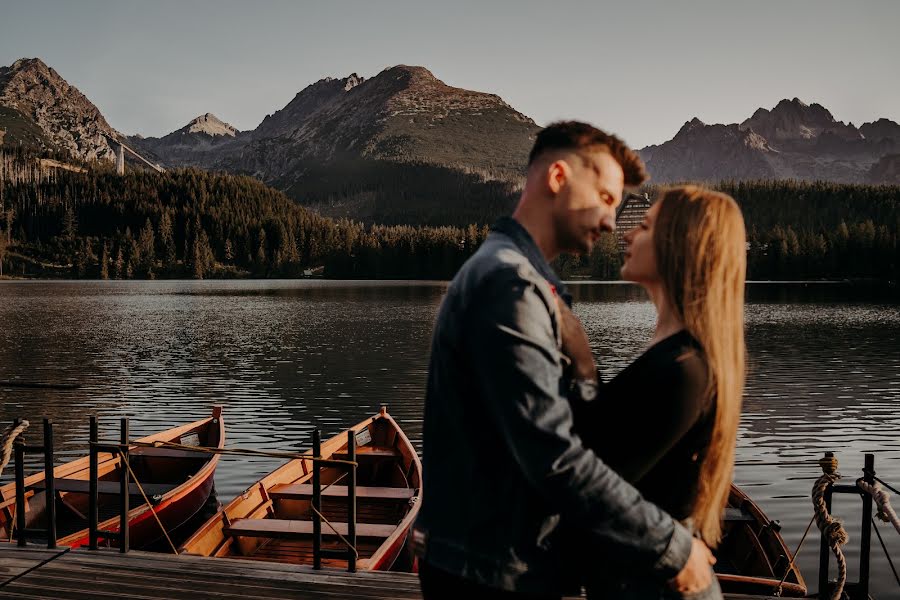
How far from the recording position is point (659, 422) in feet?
8.02

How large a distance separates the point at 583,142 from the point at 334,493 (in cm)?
1111

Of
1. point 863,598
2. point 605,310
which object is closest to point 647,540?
point 863,598

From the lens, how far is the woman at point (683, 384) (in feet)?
8.07

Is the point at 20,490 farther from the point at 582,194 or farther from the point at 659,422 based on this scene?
the point at 659,422

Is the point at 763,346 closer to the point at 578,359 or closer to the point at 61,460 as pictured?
the point at 61,460

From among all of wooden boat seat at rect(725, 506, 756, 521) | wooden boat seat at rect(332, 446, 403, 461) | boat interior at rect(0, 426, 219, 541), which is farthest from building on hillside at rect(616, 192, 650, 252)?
wooden boat seat at rect(332, 446, 403, 461)

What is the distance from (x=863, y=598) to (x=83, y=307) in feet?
337

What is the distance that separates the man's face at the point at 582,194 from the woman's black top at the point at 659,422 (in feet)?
1.54

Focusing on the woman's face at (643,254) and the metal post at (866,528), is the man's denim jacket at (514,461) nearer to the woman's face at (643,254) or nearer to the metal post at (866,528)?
the woman's face at (643,254)

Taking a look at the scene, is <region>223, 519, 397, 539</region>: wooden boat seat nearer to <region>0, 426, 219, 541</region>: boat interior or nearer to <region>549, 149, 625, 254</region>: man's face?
<region>0, 426, 219, 541</region>: boat interior

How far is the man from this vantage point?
2.30 meters

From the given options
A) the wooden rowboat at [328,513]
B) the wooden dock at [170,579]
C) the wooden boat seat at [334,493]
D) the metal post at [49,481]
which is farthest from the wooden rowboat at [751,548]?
the metal post at [49,481]

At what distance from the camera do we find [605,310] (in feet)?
304

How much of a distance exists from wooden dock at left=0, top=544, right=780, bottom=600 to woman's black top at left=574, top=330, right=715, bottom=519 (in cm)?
410
